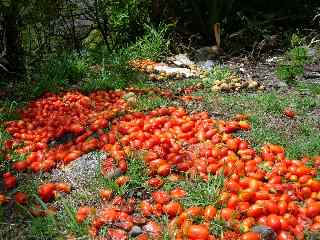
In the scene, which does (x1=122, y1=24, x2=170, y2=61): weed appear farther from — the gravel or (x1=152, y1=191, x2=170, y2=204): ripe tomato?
(x1=152, y1=191, x2=170, y2=204): ripe tomato

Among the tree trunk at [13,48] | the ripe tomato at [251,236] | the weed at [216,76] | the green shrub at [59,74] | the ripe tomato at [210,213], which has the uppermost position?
the tree trunk at [13,48]

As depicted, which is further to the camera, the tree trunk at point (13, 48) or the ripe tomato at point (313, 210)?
the tree trunk at point (13, 48)

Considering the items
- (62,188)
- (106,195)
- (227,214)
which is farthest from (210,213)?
(62,188)

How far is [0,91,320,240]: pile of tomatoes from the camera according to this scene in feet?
9.37

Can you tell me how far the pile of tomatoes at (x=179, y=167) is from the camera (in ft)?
9.37

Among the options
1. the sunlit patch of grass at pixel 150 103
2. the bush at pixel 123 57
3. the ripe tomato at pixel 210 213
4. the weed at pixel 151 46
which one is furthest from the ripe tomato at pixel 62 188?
the weed at pixel 151 46

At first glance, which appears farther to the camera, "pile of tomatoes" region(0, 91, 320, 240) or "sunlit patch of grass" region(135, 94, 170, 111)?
"sunlit patch of grass" region(135, 94, 170, 111)

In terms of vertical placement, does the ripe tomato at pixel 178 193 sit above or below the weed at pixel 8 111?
below

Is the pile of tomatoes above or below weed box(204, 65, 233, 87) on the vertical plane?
above

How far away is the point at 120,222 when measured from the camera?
301 centimetres

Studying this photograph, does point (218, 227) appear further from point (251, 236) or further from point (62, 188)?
point (62, 188)

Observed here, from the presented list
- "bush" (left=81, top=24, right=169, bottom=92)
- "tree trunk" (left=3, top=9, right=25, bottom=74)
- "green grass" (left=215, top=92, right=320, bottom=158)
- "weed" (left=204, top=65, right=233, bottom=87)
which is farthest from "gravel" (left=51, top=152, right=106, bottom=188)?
"tree trunk" (left=3, top=9, right=25, bottom=74)

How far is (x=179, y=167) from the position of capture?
3.48 metres

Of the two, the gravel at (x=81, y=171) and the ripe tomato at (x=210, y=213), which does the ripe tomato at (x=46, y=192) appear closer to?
the gravel at (x=81, y=171)
